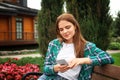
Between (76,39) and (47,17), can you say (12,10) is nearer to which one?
(47,17)

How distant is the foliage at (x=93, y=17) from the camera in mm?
7359

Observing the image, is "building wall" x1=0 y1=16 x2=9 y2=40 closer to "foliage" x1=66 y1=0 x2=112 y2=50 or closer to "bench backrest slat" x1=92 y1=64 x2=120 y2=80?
"foliage" x1=66 y1=0 x2=112 y2=50

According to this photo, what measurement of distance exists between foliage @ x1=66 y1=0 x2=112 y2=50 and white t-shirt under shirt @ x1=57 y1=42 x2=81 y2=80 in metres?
3.29

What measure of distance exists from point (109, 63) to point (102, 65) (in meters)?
0.21

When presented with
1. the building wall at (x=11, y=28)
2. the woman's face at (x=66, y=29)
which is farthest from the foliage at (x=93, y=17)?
the building wall at (x=11, y=28)

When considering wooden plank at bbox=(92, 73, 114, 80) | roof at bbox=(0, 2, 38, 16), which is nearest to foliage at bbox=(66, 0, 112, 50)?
wooden plank at bbox=(92, 73, 114, 80)

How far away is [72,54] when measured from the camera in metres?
4.01

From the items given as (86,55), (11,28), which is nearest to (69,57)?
(86,55)

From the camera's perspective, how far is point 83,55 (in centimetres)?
393

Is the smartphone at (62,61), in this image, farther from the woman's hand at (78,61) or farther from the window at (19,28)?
the window at (19,28)

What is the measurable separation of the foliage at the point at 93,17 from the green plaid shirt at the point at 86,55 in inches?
127

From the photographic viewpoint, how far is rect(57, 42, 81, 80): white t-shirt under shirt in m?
3.94

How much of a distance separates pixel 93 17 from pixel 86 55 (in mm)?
3645

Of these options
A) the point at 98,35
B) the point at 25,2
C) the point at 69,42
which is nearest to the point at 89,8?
the point at 98,35
